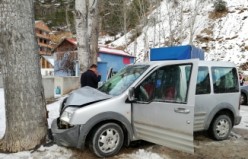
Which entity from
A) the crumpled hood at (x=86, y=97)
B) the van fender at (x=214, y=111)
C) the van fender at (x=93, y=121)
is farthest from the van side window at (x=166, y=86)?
the van fender at (x=214, y=111)

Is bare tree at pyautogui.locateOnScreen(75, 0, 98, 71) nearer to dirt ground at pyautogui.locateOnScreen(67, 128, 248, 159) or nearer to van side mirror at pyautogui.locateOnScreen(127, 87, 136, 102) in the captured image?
dirt ground at pyautogui.locateOnScreen(67, 128, 248, 159)

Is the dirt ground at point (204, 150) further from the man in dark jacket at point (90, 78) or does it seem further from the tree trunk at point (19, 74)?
the man in dark jacket at point (90, 78)

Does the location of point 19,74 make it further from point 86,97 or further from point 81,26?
point 81,26

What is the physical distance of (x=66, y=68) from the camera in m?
29.6

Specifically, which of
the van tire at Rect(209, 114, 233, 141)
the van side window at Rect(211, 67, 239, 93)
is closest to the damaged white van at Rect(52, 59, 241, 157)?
the van side window at Rect(211, 67, 239, 93)

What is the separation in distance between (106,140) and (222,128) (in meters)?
2.94

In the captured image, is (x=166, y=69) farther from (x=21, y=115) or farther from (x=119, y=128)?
(x=21, y=115)

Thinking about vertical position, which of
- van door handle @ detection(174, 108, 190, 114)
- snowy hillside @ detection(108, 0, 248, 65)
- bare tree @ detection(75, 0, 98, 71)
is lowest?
van door handle @ detection(174, 108, 190, 114)

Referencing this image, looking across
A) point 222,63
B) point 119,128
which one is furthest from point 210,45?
point 119,128

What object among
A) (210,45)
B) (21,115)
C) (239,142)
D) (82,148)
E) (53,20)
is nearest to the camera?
(82,148)

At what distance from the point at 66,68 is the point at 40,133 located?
80.3ft

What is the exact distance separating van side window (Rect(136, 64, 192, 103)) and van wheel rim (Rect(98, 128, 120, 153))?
788 mm

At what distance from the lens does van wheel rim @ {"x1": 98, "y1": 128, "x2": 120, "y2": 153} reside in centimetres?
512

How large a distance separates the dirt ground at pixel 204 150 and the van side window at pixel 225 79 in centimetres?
116
